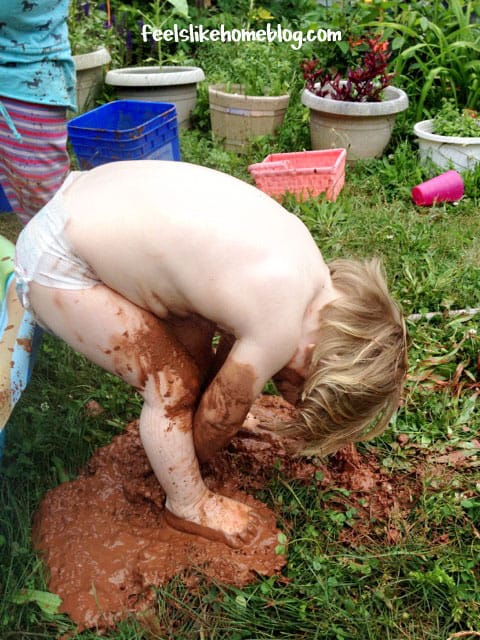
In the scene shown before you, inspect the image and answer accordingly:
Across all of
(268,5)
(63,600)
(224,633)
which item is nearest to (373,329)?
(224,633)

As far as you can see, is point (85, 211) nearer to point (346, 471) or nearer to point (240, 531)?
point (240, 531)

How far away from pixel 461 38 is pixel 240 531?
13.9ft

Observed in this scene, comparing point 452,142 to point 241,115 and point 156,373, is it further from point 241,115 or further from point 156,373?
point 156,373

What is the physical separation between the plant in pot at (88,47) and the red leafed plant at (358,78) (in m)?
1.53

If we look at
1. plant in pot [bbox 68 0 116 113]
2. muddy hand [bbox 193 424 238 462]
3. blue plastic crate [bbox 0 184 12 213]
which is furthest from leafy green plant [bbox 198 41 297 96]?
muddy hand [bbox 193 424 238 462]

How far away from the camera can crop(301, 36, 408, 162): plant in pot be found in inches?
171

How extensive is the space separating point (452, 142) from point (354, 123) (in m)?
0.65

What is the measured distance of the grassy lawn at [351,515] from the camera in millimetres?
1783

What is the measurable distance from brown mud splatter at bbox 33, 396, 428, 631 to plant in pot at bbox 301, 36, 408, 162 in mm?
2635

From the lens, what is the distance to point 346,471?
2.23m

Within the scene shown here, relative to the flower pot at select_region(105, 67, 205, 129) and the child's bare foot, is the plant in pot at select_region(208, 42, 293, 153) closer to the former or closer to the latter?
the flower pot at select_region(105, 67, 205, 129)

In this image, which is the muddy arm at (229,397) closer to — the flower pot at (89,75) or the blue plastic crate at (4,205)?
the blue plastic crate at (4,205)

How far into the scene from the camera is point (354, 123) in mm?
4414

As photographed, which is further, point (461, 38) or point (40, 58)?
point (461, 38)
